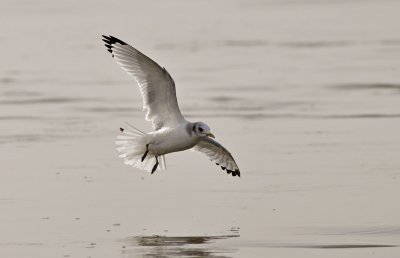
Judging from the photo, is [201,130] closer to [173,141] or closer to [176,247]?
[173,141]

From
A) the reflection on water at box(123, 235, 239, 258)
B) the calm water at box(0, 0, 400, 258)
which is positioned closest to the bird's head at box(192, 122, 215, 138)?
the calm water at box(0, 0, 400, 258)

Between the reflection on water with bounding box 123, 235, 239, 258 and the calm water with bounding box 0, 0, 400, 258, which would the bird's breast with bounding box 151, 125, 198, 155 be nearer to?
the calm water with bounding box 0, 0, 400, 258

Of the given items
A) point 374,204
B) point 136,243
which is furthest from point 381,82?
point 136,243

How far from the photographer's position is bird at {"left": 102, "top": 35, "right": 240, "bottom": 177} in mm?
9766

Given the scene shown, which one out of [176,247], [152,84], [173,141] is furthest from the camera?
[152,84]

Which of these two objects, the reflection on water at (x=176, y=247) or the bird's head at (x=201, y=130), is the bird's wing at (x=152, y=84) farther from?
the reflection on water at (x=176, y=247)

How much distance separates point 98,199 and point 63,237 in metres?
1.25

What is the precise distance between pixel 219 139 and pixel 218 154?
71.8 inches

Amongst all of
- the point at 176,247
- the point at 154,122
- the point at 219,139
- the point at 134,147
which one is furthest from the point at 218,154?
the point at 176,247

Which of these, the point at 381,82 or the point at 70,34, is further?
the point at 70,34

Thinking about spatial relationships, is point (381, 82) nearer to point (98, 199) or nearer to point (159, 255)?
point (98, 199)

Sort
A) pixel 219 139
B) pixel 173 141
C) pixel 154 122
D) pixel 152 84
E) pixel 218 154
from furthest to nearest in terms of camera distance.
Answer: pixel 219 139 → pixel 218 154 → pixel 154 122 → pixel 152 84 → pixel 173 141

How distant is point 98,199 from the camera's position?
30.7ft

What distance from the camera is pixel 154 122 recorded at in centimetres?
1009
